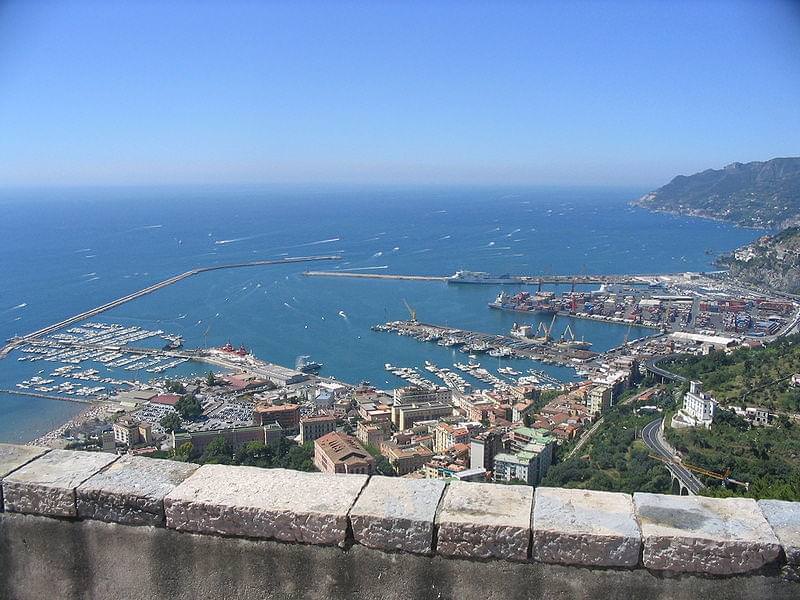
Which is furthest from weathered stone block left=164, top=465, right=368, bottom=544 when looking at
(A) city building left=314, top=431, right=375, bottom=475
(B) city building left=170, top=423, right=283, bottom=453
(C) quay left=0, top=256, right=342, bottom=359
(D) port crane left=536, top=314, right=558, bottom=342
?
(D) port crane left=536, top=314, right=558, bottom=342

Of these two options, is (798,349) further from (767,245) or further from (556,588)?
(767,245)

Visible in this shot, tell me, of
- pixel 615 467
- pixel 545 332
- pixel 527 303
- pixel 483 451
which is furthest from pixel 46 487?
pixel 527 303

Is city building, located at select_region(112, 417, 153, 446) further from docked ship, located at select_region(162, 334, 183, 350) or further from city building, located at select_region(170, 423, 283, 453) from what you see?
docked ship, located at select_region(162, 334, 183, 350)

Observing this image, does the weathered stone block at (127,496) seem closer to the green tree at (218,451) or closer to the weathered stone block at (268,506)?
the weathered stone block at (268,506)

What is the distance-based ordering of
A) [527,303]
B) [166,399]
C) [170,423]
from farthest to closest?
1. [527,303]
2. [166,399]
3. [170,423]

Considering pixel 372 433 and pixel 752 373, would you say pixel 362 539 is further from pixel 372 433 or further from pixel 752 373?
pixel 752 373

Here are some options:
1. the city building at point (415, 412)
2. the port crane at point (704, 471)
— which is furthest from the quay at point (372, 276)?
the port crane at point (704, 471)
